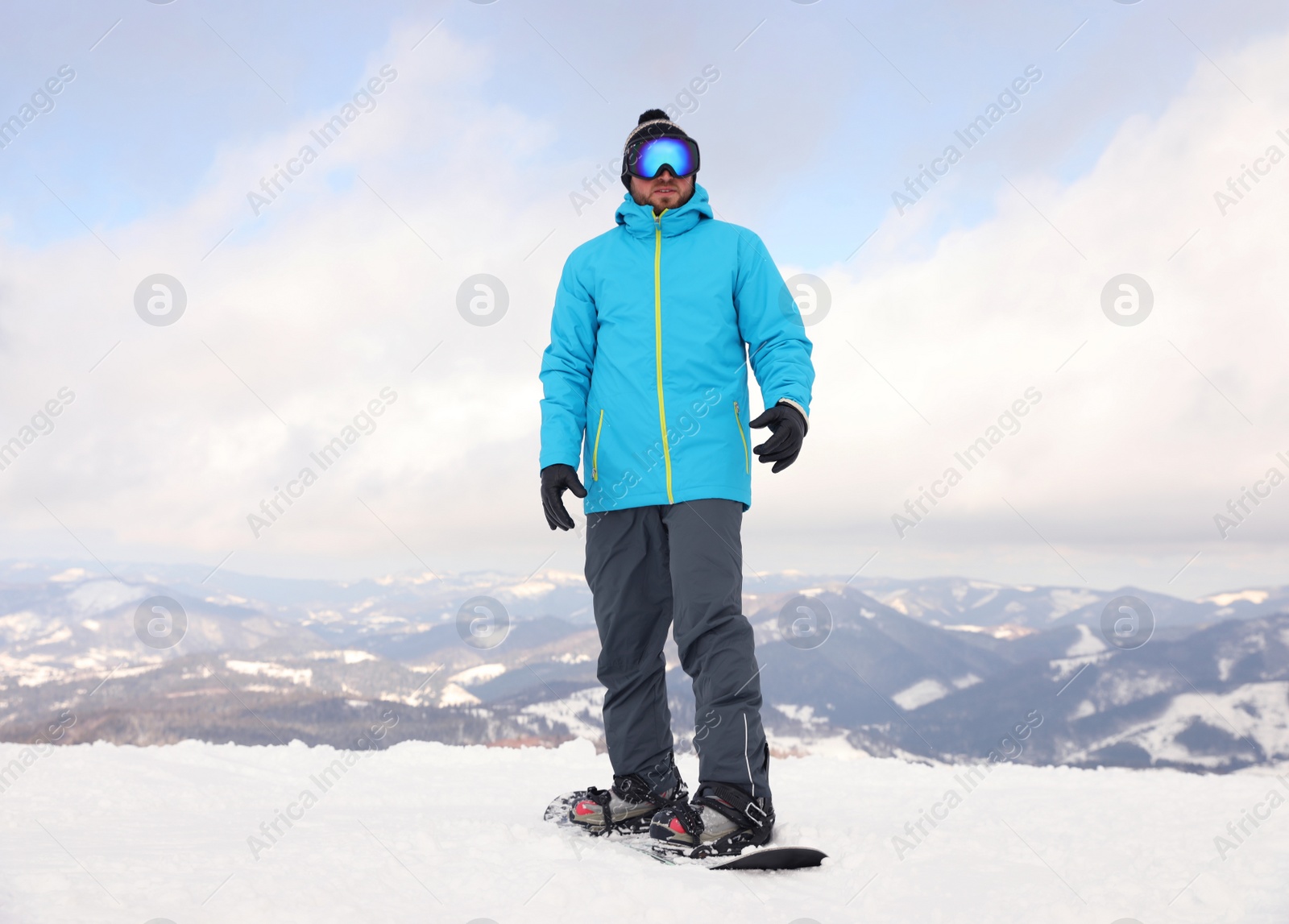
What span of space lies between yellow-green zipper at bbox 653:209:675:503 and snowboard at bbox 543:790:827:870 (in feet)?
4.22

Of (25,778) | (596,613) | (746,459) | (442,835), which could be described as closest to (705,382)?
(746,459)

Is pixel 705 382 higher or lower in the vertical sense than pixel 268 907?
higher

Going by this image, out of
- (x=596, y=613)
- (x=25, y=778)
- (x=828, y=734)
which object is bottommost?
(x=828, y=734)

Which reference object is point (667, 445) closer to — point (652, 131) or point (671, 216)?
point (671, 216)

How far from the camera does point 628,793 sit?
3.24 metres

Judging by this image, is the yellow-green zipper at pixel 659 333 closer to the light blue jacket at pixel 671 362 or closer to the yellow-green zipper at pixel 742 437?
the light blue jacket at pixel 671 362

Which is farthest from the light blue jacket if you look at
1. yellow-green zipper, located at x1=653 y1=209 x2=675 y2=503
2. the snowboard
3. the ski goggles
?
the snowboard

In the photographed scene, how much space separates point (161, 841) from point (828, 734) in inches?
6241

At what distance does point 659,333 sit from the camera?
3275 millimetres

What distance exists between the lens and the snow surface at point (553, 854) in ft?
6.50

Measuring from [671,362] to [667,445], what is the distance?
0.36m

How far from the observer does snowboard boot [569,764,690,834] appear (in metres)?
3.12

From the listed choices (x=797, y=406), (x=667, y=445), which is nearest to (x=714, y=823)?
(x=667, y=445)

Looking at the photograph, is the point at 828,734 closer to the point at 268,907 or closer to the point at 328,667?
the point at 328,667
